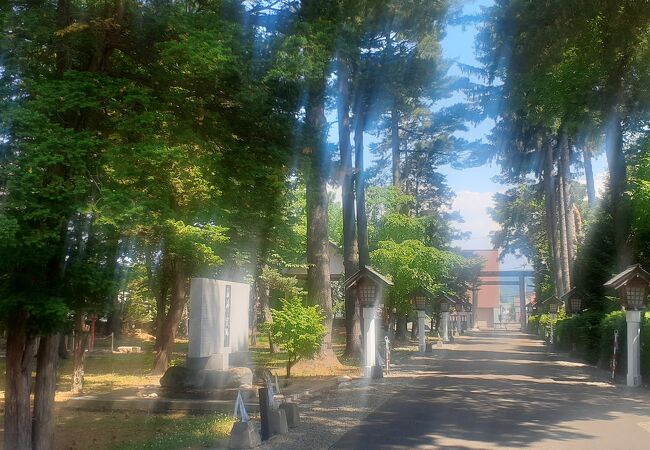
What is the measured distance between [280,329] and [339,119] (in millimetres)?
9935

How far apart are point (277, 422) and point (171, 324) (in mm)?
11859

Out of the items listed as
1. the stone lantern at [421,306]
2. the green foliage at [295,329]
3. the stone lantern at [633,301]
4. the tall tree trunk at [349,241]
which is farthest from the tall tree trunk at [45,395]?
the stone lantern at [421,306]

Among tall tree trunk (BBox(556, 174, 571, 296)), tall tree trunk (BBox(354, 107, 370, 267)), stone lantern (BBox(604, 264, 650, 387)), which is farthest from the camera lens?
tall tree trunk (BBox(556, 174, 571, 296))

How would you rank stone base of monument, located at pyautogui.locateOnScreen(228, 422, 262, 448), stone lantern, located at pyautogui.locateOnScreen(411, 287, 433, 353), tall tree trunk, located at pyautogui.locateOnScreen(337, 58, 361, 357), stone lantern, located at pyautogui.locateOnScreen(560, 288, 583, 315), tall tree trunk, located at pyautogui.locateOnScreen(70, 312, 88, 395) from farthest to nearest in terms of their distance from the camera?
stone lantern, located at pyautogui.locateOnScreen(411, 287, 433, 353) < stone lantern, located at pyautogui.locateOnScreen(560, 288, 583, 315) < tall tree trunk, located at pyautogui.locateOnScreen(337, 58, 361, 357) < tall tree trunk, located at pyautogui.locateOnScreen(70, 312, 88, 395) < stone base of monument, located at pyautogui.locateOnScreen(228, 422, 262, 448)

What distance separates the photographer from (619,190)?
23062 mm

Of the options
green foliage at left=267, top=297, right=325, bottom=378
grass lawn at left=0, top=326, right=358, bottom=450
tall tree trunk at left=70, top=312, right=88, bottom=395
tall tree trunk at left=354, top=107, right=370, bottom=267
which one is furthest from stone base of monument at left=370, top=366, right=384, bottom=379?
tall tree trunk at left=354, top=107, right=370, bottom=267

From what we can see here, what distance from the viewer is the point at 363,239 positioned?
90.2 ft

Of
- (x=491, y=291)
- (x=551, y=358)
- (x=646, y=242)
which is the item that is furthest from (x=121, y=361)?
(x=491, y=291)

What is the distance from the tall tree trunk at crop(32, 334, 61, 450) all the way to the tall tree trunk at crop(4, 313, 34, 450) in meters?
0.13

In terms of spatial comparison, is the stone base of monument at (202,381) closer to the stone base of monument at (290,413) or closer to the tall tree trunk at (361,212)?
the stone base of monument at (290,413)

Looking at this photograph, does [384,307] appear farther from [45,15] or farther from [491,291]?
[491,291]

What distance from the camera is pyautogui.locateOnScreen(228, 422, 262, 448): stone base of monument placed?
29.7ft

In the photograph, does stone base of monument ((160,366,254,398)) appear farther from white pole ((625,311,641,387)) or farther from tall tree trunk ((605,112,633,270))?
tall tree trunk ((605,112,633,270))

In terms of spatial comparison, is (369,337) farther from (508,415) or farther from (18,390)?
(18,390)
